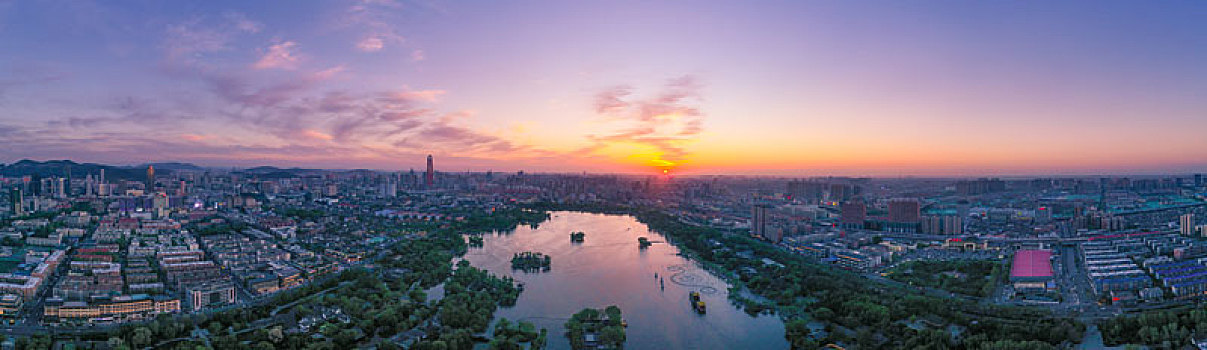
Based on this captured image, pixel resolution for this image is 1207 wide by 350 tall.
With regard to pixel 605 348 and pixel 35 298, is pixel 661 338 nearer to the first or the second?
pixel 605 348

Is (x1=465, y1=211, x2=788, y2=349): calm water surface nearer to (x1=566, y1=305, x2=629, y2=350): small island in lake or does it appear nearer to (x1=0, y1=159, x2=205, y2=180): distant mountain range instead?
(x1=566, y1=305, x2=629, y2=350): small island in lake

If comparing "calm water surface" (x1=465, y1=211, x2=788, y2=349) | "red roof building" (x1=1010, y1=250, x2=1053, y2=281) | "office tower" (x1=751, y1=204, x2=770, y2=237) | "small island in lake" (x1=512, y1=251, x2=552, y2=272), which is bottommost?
"calm water surface" (x1=465, y1=211, x2=788, y2=349)

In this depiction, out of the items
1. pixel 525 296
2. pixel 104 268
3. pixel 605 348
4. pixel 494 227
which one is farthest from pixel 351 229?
pixel 605 348

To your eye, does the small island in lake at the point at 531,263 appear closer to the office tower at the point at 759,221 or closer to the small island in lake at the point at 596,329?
the small island in lake at the point at 596,329

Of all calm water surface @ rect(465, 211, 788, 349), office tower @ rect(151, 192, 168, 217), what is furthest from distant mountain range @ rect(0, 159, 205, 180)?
calm water surface @ rect(465, 211, 788, 349)

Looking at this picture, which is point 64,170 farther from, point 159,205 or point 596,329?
point 596,329

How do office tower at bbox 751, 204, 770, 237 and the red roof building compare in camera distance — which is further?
office tower at bbox 751, 204, 770, 237

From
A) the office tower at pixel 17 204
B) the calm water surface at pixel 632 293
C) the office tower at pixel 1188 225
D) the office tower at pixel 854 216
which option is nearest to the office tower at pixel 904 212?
the office tower at pixel 854 216

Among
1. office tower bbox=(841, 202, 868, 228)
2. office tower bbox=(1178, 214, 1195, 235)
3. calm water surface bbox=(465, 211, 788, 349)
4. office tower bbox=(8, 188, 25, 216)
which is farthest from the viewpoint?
office tower bbox=(841, 202, 868, 228)

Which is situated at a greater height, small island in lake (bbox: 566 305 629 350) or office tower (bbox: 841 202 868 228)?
office tower (bbox: 841 202 868 228)
